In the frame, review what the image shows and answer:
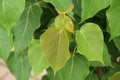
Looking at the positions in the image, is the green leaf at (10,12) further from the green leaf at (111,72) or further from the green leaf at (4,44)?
the green leaf at (111,72)

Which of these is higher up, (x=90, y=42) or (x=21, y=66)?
(x=90, y=42)

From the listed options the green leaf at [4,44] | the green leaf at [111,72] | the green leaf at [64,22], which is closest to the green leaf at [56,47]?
the green leaf at [64,22]

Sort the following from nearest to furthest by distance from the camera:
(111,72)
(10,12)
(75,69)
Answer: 1. (10,12)
2. (75,69)
3. (111,72)

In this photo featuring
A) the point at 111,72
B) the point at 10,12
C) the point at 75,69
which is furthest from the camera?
the point at 111,72

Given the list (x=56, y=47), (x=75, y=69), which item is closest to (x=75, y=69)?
(x=75, y=69)

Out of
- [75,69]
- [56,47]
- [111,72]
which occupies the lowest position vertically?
[111,72]

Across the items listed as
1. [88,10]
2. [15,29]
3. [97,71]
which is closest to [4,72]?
[97,71]

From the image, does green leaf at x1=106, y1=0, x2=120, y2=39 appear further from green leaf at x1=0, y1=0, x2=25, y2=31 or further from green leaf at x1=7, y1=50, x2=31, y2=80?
green leaf at x1=7, y1=50, x2=31, y2=80

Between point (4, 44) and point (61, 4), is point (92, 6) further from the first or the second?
point (4, 44)
